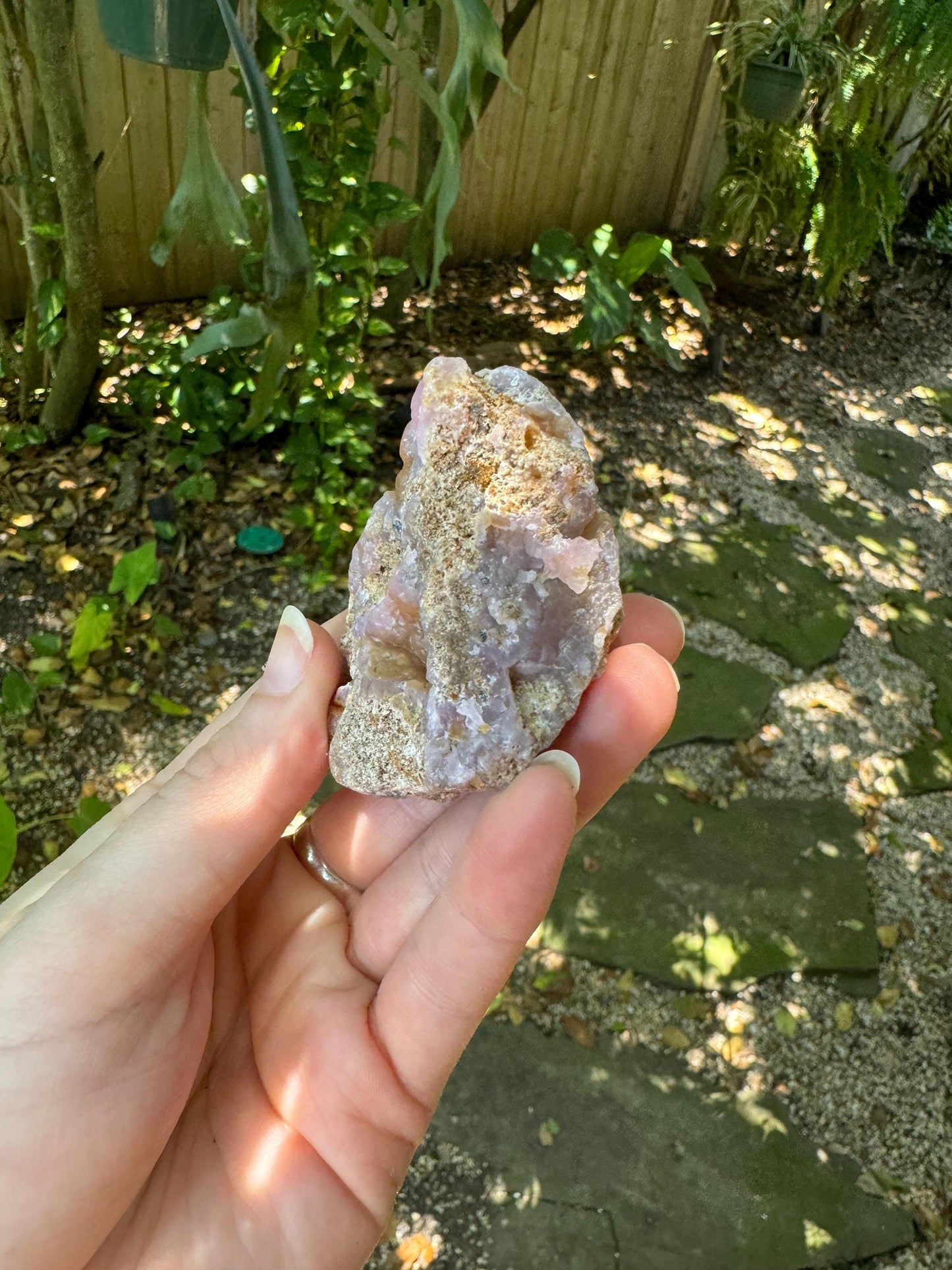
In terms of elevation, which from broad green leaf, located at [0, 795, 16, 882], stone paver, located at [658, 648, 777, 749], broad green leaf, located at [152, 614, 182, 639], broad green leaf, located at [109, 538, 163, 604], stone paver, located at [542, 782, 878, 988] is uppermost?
broad green leaf, located at [0, 795, 16, 882]

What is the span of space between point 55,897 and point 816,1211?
196 cm

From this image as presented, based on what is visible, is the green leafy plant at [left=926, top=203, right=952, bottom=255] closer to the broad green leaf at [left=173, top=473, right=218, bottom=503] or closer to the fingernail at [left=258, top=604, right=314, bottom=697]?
the broad green leaf at [left=173, top=473, right=218, bottom=503]

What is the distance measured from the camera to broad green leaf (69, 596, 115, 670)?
2951 millimetres

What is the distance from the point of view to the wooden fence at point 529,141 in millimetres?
4109

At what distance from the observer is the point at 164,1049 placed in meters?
1.49

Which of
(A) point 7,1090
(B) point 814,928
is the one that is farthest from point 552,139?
(A) point 7,1090

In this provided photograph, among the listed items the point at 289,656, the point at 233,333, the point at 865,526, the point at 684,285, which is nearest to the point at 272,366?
the point at 233,333

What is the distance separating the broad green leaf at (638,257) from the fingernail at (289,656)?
12.4 feet

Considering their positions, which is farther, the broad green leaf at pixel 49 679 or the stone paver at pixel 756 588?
the stone paver at pixel 756 588

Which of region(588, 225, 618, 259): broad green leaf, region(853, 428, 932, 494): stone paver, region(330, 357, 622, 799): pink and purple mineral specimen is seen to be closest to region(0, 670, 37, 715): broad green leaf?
region(330, 357, 622, 799): pink and purple mineral specimen

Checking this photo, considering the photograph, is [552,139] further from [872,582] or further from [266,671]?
[266,671]

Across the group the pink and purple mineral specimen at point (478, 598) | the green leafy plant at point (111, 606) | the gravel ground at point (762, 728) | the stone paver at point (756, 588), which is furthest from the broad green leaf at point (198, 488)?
the pink and purple mineral specimen at point (478, 598)

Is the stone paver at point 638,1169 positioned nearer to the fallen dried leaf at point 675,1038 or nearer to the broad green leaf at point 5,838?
the fallen dried leaf at point 675,1038

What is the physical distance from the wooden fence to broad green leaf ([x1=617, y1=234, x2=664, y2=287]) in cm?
86
